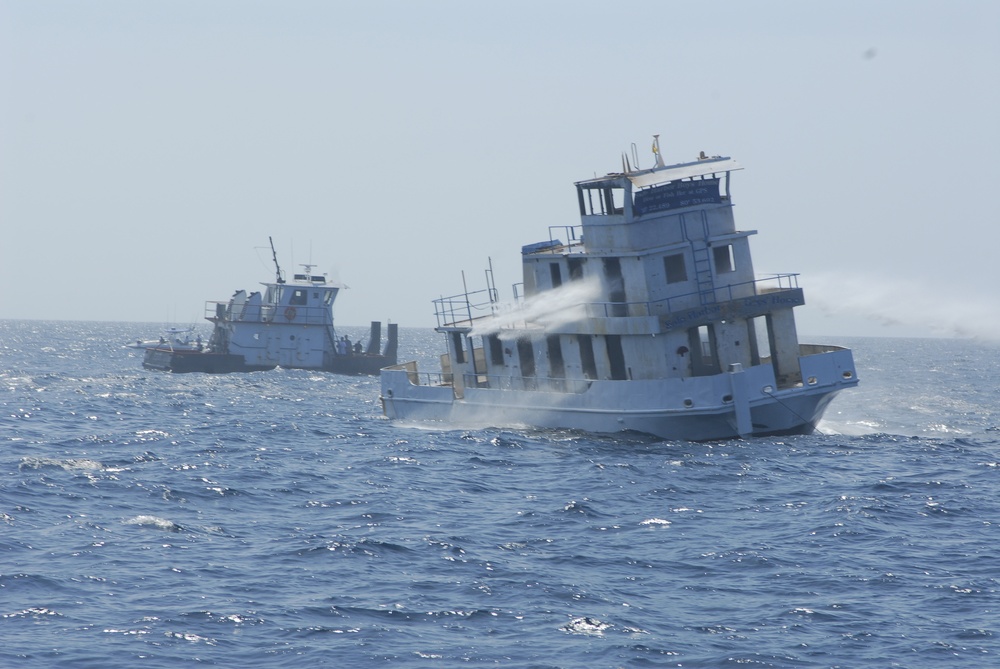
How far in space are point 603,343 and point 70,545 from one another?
15.6 m

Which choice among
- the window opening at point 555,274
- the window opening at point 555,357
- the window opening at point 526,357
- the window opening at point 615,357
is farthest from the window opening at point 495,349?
the window opening at point 615,357

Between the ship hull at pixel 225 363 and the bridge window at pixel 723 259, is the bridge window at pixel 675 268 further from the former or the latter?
the ship hull at pixel 225 363

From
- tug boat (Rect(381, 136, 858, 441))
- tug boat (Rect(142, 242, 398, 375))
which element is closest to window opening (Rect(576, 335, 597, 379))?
tug boat (Rect(381, 136, 858, 441))

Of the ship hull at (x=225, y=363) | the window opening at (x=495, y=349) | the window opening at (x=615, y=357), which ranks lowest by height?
the window opening at (x=615, y=357)

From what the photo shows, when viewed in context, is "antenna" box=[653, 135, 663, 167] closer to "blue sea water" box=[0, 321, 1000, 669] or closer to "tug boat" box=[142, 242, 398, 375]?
"blue sea water" box=[0, 321, 1000, 669]

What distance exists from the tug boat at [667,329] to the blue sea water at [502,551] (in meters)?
0.88

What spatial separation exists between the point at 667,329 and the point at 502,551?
38.8 feet

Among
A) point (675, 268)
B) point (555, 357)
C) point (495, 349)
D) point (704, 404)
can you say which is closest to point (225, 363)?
point (495, 349)

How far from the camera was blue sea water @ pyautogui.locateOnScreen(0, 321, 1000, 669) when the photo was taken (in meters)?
13.2

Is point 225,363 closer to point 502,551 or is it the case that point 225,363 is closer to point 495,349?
point 495,349

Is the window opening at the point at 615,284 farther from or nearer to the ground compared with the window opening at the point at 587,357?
farther from the ground

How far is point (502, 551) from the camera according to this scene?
17.4 meters

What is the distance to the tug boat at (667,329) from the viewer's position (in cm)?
2800

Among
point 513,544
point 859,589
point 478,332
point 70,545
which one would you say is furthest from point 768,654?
point 478,332
